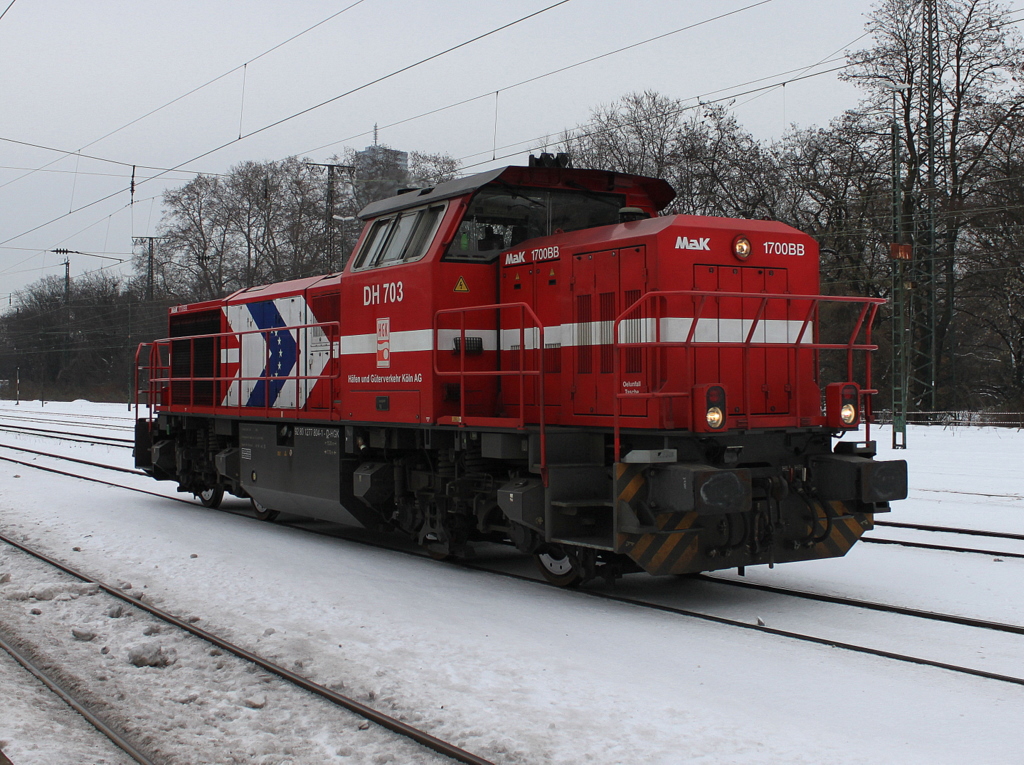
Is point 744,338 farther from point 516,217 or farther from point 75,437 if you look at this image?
point 75,437

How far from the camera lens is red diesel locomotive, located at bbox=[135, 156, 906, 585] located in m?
6.74

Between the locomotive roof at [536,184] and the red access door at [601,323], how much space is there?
1.04 m

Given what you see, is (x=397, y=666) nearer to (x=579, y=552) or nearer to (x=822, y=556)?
(x=579, y=552)

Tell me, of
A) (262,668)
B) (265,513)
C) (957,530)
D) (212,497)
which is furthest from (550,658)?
(212,497)

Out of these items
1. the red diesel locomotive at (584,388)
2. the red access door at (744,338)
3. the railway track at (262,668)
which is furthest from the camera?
the red access door at (744,338)

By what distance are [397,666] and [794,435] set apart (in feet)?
11.7

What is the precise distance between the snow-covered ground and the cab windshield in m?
2.86

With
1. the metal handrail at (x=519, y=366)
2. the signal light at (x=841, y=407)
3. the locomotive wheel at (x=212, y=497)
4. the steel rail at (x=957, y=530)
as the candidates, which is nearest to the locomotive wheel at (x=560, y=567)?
the metal handrail at (x=519, y=366)

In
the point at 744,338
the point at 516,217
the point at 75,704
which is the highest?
the point at 516,217

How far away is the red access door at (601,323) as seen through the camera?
713 cm

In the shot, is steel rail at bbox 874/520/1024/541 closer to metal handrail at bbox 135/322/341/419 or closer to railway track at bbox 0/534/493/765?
metal handrail at bbox 135/322/341/419

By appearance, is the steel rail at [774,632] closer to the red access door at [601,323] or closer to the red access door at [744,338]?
the red access door at [601,323]

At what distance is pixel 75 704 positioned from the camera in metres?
4.82

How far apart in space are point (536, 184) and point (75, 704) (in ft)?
17.8
